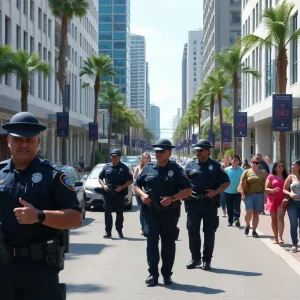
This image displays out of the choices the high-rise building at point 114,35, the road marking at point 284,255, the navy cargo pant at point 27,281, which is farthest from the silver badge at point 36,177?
the high-rise building at point 114,35

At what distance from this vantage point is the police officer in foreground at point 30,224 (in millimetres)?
3889

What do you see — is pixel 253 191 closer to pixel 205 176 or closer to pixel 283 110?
pixel 205 176

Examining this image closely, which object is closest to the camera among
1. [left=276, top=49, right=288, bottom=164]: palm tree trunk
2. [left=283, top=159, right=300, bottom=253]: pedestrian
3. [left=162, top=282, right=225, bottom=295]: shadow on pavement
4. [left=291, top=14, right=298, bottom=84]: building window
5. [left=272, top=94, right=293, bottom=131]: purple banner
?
[left=162, top=282, right=225, bottom=295]: shadow on pavement

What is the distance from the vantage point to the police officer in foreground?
389cm

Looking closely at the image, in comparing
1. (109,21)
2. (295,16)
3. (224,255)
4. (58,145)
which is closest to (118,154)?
(224,255)

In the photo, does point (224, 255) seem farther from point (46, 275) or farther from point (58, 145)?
point (58, 145)

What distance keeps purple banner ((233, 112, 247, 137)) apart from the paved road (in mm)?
19760

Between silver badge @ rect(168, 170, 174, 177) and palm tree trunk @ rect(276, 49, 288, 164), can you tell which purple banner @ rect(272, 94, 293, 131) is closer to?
palm tree trunk @ rect(276, 49, 288, 164)

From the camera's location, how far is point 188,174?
9.40m

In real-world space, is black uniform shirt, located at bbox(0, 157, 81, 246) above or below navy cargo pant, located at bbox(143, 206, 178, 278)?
above

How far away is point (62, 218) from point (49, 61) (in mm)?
49057

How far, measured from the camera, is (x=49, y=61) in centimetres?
5150

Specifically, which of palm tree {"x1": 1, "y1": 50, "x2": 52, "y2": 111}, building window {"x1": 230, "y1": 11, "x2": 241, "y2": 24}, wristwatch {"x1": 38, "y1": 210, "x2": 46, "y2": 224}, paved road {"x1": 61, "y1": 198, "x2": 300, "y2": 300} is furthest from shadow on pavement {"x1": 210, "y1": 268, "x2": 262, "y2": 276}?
building window {"x1": 230, "y1": 11, "x2": 241, "y2": 24}

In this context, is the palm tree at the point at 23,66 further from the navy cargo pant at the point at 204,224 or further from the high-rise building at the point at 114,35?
the high-rise building at the point at 114,35
